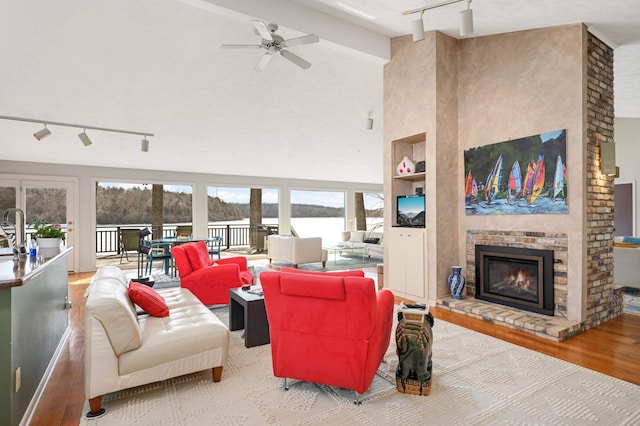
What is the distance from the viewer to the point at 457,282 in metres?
4.22

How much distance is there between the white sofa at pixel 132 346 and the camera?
204 centimetres

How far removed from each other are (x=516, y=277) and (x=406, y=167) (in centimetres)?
186

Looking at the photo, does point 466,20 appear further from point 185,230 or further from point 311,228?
point 311,228

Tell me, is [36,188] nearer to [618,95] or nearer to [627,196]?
[618,95]

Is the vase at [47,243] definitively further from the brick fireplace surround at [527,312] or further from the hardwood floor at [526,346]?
the brick fireplace surround at [527,312]

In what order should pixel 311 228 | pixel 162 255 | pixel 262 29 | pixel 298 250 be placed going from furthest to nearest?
pixel 311 228
pixel 298 250
pixel 162 255
pixel 262 29

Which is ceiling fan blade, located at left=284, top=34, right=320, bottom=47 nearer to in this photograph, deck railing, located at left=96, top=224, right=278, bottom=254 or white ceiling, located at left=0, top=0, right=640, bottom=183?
white ceiling, located at left=0, top=0, right=640, bottom=183

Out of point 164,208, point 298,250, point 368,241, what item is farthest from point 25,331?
point 164,208

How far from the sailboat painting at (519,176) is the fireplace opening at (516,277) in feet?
1.56

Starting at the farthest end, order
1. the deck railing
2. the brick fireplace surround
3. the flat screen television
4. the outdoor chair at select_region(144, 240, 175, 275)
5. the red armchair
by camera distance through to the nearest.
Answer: the deck railing < the outdoor chair at select_region(144, 240, 175, 275) < the flat screen television < the red armchair < the brick fireplace surround

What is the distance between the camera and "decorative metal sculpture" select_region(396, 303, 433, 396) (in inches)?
87.0

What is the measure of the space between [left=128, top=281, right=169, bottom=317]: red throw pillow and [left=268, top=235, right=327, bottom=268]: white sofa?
16.1 feet

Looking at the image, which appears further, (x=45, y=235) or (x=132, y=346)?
(x=45, y=235)

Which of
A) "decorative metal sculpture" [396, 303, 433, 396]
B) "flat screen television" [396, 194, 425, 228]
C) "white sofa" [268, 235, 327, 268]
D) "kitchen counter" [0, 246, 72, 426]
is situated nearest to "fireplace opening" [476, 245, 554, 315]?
"flat screen television" [396, 194, 425, 228]
